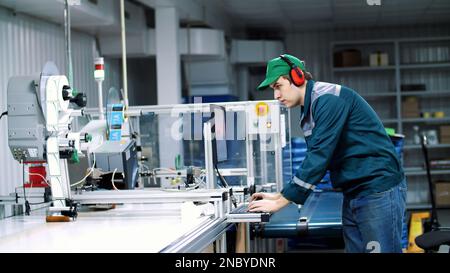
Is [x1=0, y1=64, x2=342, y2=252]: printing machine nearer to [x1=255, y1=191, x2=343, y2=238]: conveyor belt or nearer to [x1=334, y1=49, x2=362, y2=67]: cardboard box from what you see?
[x1=255, y1=191, x2=343, y2=238]: conveyor belt

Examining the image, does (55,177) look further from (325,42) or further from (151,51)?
(325,42)

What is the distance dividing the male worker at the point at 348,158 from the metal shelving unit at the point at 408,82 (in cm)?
488

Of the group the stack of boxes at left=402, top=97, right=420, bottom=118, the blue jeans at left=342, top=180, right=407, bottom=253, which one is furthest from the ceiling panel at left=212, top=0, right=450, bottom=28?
the blue jeans at left=342, top=180, right=407, bottom=253

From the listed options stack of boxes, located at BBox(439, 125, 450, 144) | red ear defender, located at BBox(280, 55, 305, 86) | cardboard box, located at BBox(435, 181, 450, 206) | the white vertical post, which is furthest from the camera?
stack of boxes, located at BBox(439, 125, 450, 144)

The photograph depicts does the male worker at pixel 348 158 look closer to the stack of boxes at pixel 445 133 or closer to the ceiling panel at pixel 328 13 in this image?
the ceiling panel at pixel 328 13

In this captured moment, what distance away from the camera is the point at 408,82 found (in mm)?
7613

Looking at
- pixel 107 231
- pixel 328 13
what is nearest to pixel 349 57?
pixel 328 13

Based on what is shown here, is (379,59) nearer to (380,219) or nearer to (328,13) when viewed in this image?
(328,13)

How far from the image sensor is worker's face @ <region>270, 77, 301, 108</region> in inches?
98.7

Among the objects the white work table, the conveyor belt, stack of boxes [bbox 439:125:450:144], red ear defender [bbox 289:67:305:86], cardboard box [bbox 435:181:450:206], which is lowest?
cardboard box [bbox 435:181:450:206]

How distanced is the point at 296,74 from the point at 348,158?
367mm

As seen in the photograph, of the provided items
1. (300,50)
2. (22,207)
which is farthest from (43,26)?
(300,50)

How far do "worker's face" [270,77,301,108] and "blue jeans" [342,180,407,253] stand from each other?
0.44 m

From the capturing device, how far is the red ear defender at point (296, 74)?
2.51 meters
